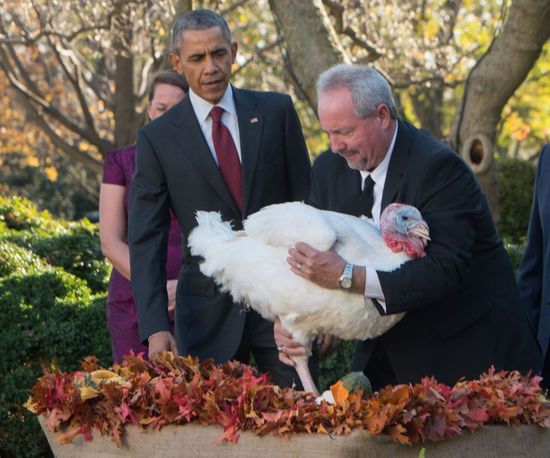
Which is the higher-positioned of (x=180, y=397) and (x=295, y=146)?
(x=295, y=146)

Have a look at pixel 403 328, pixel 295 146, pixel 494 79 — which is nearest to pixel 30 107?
pixel 494 79

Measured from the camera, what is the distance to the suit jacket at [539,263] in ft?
15.2

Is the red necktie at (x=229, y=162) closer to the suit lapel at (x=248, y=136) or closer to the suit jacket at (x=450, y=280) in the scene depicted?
the suit lapel at (x=248, y=136)

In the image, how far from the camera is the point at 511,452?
11.8 feet

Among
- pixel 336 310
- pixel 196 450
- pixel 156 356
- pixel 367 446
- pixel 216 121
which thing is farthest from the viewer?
pixel 216 121

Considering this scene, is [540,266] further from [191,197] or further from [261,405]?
[261,405]

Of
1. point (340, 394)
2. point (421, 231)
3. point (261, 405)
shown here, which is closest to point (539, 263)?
point (421, 231)

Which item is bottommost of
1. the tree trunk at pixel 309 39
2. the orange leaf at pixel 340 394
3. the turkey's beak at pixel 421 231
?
the orange leaf at pixel 340 394

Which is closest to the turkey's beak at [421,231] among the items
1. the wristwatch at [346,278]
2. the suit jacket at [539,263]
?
Result: the wristwatch at [346,278]

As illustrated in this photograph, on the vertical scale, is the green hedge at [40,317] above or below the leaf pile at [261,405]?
below

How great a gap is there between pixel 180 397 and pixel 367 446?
2.13 feet

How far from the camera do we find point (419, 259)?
12.9 feet

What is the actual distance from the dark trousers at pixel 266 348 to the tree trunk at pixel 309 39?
361 centimetres

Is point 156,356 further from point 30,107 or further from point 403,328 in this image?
point 30,107
